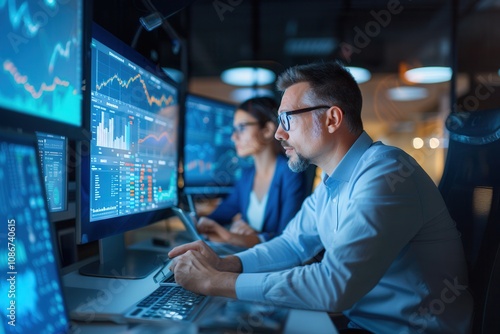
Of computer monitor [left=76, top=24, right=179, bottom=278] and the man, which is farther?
computer monitor [left=76, top=24, right=179, bottom=278]

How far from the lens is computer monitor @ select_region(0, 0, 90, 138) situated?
0.66 m

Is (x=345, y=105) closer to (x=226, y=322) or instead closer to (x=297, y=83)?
(x=297, y=83)

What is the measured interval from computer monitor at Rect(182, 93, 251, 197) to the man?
85cm

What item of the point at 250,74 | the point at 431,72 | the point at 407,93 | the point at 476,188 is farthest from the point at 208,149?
the point at 407,93

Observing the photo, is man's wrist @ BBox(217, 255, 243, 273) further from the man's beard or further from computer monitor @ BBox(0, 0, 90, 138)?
computer monitor @ BBox(0, 0, 90, 138)

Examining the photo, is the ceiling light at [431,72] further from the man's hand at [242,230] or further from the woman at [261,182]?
the man's hand at [242,230]

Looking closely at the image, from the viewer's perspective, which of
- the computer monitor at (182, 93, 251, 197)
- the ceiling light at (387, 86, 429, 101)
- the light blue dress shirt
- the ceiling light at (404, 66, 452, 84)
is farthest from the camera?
the ceiling light at (387, 86, 429, 101)

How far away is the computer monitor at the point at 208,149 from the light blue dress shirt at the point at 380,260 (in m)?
1.00

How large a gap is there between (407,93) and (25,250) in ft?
26.7

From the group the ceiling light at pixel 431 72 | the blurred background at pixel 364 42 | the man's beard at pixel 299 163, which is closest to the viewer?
the man's beard at pixel 299 163

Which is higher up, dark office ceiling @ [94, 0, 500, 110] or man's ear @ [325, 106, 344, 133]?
dark office ceiling @ [94, 0, 500, 110]

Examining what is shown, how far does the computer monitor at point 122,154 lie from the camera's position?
101 cm

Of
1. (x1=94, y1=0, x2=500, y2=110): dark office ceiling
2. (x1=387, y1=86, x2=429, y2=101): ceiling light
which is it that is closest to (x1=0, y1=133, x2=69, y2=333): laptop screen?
(x1=94, y1=0, x2=500, y2=110): dark office ceiling

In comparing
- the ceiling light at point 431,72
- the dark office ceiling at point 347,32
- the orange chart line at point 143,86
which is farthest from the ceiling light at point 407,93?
the orange chart line at point 143,86
